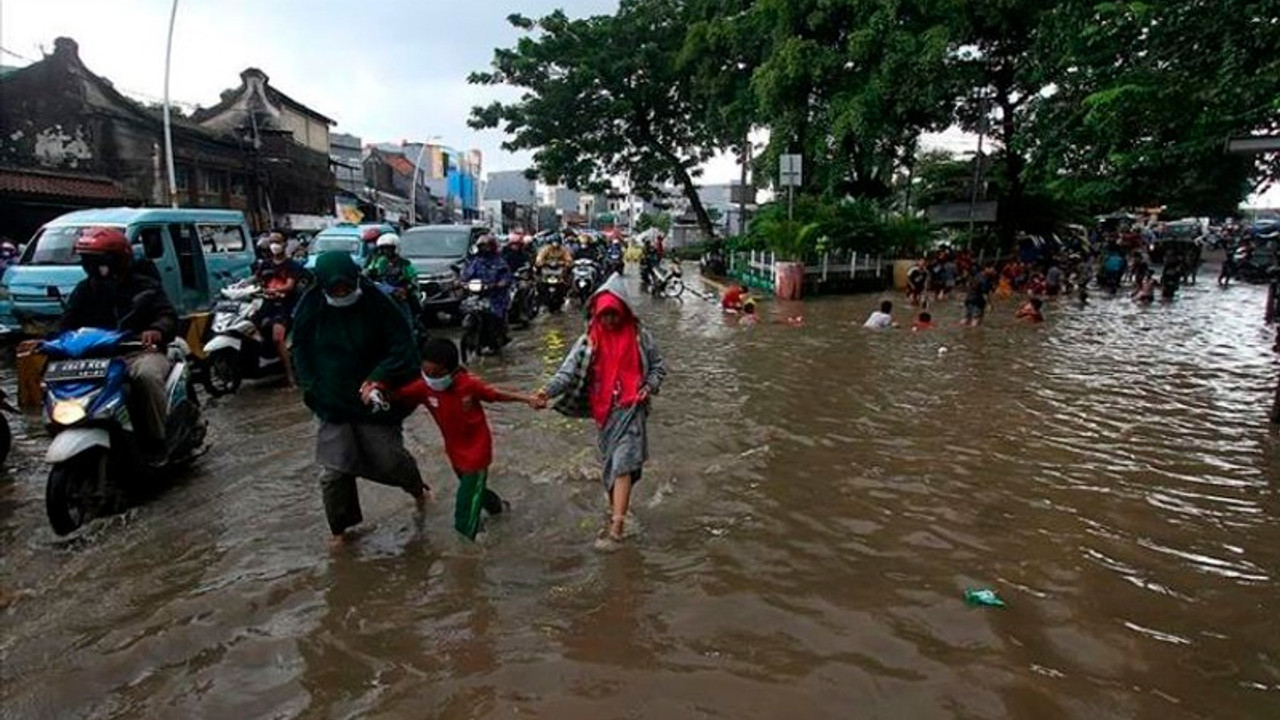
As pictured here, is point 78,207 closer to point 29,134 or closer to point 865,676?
point 29,134

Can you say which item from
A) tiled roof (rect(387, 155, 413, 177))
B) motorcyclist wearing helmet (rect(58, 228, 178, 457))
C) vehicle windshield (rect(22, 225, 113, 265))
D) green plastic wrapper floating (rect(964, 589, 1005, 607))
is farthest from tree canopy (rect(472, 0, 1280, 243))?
tiled roof (rect(387, 155, 413, 177))

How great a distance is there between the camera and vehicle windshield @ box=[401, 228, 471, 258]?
1461cm

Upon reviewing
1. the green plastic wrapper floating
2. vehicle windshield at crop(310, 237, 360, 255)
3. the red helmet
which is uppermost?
the red helmet

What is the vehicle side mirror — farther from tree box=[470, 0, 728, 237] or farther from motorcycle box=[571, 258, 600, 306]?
tree box=[470, 0, 728, 237]

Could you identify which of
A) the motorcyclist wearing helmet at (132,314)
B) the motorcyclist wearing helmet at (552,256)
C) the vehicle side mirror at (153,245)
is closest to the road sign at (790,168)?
the motorcyclist wearing helmet at (552,256)

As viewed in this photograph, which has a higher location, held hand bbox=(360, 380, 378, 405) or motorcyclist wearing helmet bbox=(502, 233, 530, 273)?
motorcyclist wearing helmet bbox=(502, 233, 530, 273)

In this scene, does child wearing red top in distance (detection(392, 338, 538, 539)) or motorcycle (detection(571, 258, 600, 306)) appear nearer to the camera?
child wearing red top in distance (detection(392, 338, 538, 539))

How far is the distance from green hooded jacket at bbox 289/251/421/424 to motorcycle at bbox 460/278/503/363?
20.8ft

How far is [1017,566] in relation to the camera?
4191 millimetres

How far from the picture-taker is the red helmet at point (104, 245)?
517cm

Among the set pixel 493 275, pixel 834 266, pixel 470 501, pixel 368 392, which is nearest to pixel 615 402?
pixel 470 501

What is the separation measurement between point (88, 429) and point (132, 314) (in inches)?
35.0

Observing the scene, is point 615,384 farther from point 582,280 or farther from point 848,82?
point 848,82

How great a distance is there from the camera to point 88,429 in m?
4.61
